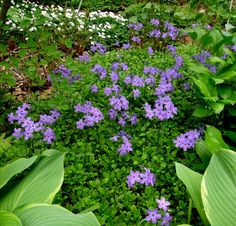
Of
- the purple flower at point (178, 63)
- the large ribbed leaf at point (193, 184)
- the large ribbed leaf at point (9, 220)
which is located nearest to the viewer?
the large ribbed leaf at point (9, 220)

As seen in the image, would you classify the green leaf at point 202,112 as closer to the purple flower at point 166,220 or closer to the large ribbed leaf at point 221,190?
the large ribbed leaf at point 221,190

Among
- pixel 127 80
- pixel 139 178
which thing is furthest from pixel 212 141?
pixel 127 80

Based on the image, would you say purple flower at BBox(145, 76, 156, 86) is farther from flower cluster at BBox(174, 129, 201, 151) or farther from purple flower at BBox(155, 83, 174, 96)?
flower cluster at BBox(174, 129, 201, 151)

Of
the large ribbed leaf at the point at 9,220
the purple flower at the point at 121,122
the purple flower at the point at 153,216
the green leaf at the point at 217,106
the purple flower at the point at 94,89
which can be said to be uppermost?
the green leaf at the point at 217,106

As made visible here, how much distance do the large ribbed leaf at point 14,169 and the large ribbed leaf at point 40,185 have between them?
10cm

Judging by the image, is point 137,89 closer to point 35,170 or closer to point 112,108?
point 112,108

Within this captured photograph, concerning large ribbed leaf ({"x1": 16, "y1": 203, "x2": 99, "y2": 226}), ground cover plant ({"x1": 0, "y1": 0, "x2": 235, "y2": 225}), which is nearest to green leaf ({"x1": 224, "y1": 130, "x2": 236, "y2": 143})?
ground cover plant ({"x1": 0, "y1": 0, "x2": 235, "y2": 225})

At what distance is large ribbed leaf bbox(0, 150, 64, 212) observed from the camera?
7.43 feet

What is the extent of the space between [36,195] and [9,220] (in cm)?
34

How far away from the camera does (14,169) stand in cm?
232

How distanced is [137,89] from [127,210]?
1.18m

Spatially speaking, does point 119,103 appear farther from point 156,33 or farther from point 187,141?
point 156,33

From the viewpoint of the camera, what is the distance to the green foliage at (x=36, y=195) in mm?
1967

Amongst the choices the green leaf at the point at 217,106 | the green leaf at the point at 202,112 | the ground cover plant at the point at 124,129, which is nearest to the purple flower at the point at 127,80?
the ground cover plant at the point at 124,129
